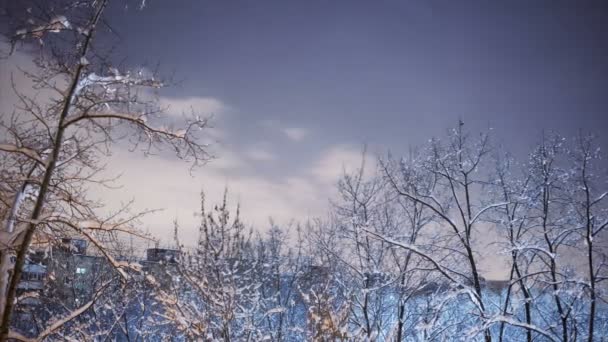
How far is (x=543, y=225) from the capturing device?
42.5 ft

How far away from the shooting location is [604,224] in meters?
10.4

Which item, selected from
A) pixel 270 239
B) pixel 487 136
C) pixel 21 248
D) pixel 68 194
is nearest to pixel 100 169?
pixel 68 194

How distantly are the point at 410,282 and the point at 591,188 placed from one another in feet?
21.4

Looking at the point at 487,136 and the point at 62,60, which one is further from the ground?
the point at 487,136

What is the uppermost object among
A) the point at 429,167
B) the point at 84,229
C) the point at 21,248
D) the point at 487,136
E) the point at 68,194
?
the point at 487,136

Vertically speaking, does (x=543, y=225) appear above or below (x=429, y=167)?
below

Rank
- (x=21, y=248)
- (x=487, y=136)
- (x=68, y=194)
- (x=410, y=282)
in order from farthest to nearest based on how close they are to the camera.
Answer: (x=410, y=282) < (x=487, y=136) < (x=68, y=194) < (x=21, y=248)

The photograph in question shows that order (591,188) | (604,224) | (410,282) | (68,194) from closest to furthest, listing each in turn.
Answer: (68,194), (604,224), (591,188), (410,282)

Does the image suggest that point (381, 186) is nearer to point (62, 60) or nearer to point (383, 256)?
point (383, 256)

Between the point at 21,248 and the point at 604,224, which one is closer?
the point at 21,248

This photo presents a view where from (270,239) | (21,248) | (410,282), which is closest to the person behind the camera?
(21,248)

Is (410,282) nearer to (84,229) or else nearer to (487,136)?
(487,136)

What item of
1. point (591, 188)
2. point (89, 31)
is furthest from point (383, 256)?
point (89, 31)

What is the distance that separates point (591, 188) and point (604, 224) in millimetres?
1583
